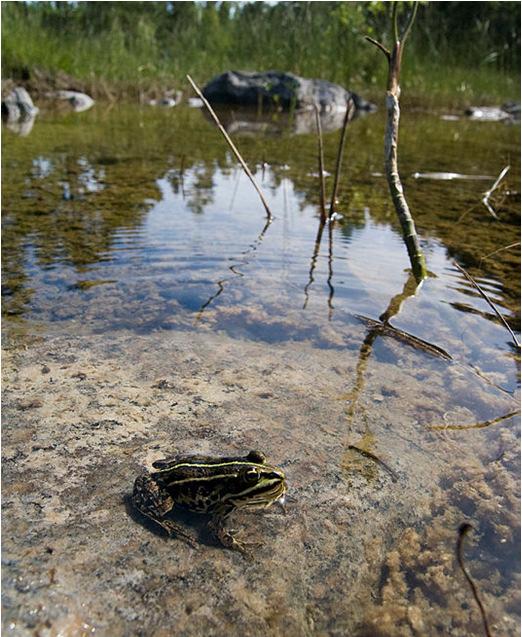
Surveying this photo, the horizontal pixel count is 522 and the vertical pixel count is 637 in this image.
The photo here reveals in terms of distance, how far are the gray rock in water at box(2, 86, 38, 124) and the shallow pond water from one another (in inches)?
346

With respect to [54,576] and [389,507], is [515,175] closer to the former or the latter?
[389,507]

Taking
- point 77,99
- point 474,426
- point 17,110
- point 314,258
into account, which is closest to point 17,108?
point 17,110

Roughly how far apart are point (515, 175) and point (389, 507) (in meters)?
9.01

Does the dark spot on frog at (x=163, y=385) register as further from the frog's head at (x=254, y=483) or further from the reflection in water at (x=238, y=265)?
the frog's head at (x=254, y=483)

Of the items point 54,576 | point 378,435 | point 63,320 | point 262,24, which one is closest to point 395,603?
point 378,435

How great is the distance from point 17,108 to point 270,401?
14815 mm

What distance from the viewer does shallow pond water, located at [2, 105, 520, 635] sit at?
80.4 inches

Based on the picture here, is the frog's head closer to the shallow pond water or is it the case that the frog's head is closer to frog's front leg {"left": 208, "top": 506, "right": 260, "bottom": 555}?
frog's front leg {"left": 208, "top": 506, "right": 260, "bottom": 555}

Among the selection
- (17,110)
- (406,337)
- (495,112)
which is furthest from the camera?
(495,112)

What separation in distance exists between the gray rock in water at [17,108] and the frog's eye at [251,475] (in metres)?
14.7

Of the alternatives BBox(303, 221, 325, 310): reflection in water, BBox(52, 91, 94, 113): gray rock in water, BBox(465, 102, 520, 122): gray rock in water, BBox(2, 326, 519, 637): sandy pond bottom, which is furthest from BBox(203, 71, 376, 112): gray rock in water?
BBox(2, 326, 519, 637): sandy pond bottom

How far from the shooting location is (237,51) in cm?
2355

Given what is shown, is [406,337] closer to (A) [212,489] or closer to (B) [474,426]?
(B) [474,426]

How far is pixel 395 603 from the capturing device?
205 centimetres
